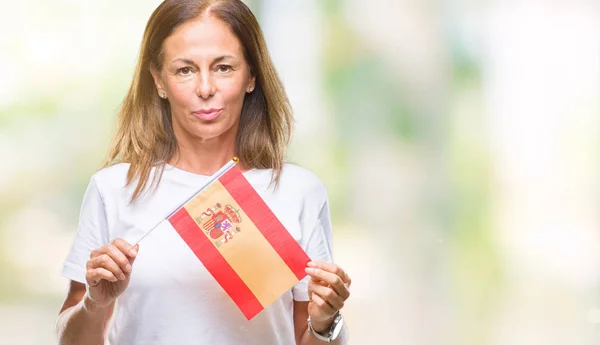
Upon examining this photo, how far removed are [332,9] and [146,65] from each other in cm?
143

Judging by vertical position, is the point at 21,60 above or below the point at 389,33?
above

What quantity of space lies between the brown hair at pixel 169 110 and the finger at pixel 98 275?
17 centimetres

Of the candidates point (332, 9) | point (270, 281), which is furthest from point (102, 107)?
point (270, 281)

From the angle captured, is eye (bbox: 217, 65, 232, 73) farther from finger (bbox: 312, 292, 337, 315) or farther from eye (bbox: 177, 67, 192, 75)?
finger (bbox: 312, 292, 337, 315)

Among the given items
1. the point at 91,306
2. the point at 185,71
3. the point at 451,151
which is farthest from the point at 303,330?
the point at 451,151

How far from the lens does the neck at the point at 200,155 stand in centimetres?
138

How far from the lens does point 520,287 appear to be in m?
2.82

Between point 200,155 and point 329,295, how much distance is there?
298mm

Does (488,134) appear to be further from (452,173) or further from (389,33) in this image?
(389,33)

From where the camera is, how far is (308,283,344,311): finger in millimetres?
1250

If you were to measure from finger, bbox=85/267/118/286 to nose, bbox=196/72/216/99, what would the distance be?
29 centimetres

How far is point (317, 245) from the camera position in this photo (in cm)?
138

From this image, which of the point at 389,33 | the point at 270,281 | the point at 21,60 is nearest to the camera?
the point at 270,281

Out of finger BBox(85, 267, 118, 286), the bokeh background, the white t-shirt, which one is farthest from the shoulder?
the bokeh background
